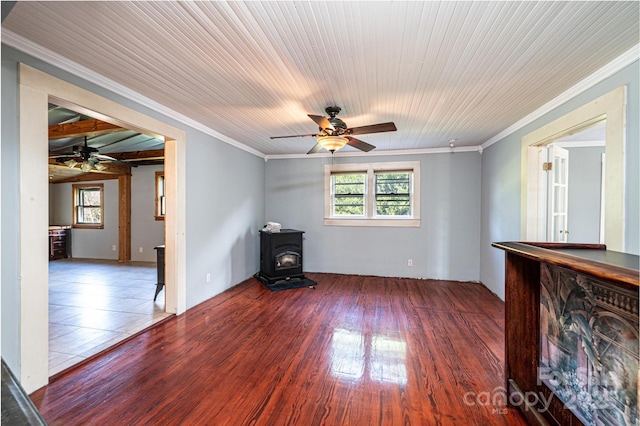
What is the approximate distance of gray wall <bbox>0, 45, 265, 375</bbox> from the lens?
1812 millimetres

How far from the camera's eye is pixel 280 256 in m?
4.73

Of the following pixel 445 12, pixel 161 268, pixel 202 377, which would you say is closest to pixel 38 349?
pixel 202 377

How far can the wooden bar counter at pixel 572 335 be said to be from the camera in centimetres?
124

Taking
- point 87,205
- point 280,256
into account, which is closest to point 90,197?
point 87,205

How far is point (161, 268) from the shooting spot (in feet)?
12.8

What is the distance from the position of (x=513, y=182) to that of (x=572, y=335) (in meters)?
2.56

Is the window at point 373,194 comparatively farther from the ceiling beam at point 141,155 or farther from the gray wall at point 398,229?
the ceiling beam at point 141,155

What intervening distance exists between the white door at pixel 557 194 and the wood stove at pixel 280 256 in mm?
3553

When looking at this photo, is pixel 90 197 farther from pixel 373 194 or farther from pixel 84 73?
pixel 373 194

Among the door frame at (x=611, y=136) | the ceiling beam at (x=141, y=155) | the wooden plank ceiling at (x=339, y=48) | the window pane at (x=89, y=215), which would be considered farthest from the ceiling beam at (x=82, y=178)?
the door frame at (x=611, y=136)

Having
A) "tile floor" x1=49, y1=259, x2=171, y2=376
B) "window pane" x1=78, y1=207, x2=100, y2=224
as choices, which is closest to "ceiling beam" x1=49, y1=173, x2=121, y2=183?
"window pane" x1=78, y1=207, x2=100, y2=224

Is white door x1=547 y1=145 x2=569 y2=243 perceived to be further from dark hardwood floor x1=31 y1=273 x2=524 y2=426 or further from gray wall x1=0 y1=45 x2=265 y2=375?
gray wall x1=0 y1=45 x2=265 y2=375

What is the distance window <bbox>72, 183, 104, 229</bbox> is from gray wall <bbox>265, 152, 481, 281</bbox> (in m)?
5.06

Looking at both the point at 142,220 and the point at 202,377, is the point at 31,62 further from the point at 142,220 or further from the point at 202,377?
the point at 142,220
